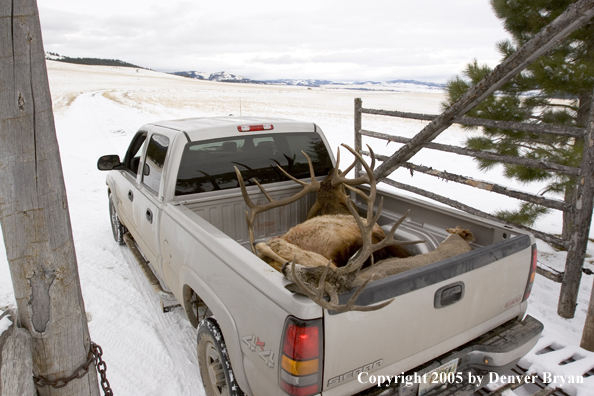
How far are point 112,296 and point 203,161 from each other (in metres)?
1.94

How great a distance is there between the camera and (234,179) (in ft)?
13.3

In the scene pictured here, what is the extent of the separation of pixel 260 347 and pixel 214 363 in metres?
0.85

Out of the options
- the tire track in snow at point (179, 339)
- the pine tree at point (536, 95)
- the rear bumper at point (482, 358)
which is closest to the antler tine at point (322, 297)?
the rear bumper at point (482, 358)

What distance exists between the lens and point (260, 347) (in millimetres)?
2166

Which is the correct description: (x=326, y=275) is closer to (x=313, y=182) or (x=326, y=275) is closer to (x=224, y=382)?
(x=224, y=382)

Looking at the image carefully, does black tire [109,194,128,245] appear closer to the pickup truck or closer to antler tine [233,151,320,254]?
the pickup truck

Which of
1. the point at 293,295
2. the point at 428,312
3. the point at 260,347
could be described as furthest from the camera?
the point at 428,312

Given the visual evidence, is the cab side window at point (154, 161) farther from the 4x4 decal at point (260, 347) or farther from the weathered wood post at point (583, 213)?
the weathered wood post at point (583, 213)

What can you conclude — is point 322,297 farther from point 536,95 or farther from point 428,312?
point 536,95

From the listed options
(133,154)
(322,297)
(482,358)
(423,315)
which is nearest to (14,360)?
(322,297)

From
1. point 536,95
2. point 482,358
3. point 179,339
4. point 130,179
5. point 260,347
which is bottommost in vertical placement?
point 179,339

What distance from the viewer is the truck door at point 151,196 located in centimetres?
377

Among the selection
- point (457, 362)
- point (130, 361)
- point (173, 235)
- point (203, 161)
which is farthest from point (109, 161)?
point (457, 362)

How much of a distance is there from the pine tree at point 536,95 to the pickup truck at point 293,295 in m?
2.71
